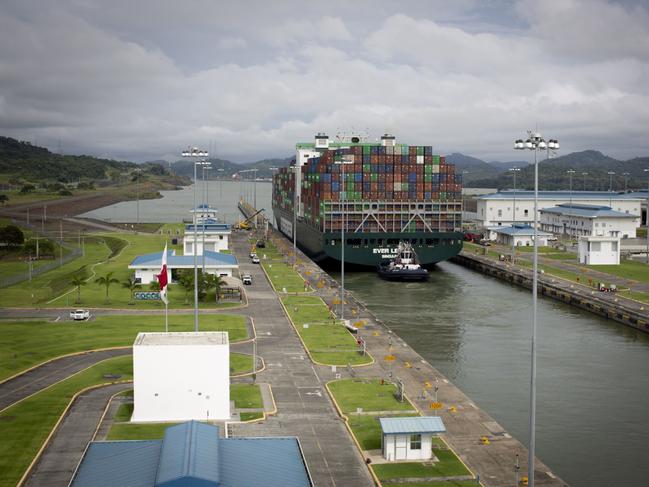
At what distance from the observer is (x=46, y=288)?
73.9 metres

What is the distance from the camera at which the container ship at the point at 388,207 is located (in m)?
93.8

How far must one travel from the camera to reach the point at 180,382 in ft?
111

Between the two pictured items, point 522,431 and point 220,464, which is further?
point 522,431

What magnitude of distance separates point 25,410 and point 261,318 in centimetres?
2450

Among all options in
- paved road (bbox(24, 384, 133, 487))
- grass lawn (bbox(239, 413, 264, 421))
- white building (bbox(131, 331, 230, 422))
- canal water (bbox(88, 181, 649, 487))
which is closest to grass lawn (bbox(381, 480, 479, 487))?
canal water (bbox(88, 181, 649, 487))

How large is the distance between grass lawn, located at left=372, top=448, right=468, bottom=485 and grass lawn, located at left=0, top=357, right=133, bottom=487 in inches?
499

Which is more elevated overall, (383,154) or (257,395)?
(383,154)

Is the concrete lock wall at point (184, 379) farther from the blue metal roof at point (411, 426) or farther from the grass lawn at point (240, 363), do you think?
the blue metal roof at point (411, 426)

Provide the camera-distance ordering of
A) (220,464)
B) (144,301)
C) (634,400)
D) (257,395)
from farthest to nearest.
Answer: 1. (144,301)
2. (634,400)
3. (257,395)
4. (220,464)

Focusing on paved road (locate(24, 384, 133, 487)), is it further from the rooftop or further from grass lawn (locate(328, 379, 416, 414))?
grass lawn (locate(328, 379, 416, 414))

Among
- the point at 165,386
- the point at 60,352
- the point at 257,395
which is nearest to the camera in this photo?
the point at 165,386

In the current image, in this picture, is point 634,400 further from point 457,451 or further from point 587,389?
point 457,451

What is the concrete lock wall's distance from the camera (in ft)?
110

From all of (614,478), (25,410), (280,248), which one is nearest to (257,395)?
(25,410)
